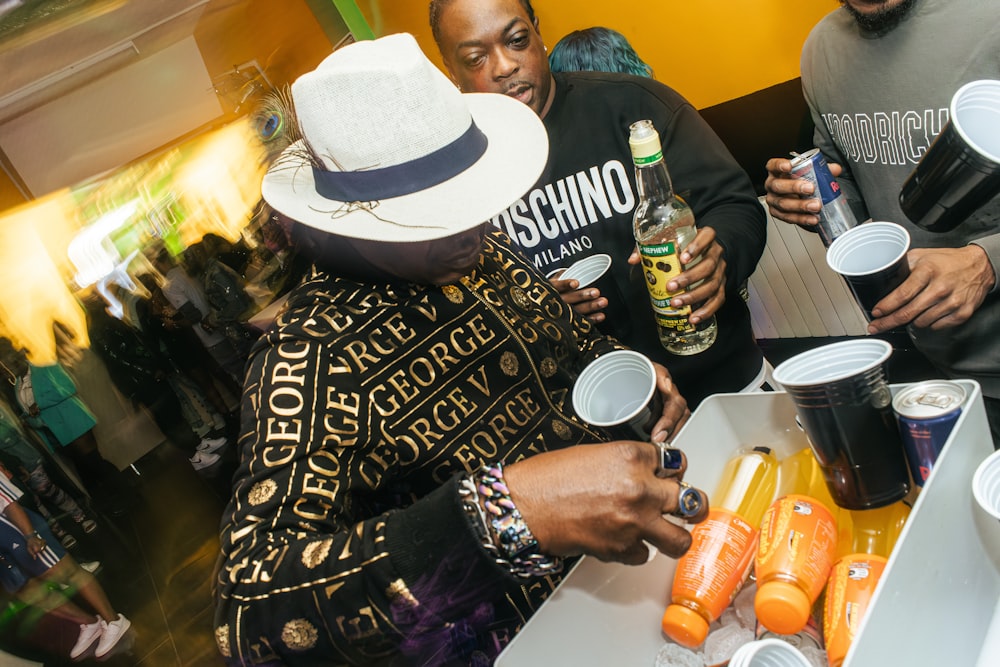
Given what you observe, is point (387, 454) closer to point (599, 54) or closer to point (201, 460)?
point (599, 54)

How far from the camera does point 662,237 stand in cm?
146

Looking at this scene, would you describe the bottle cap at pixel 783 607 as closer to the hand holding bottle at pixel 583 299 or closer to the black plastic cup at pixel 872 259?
the black plastic cup at pixel 872 259

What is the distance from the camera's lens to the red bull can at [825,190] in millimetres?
1231

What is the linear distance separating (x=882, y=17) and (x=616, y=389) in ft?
3.61

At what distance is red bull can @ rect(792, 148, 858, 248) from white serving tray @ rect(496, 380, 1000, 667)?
457 mm

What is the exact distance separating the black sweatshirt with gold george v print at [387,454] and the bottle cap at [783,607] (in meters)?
0.30

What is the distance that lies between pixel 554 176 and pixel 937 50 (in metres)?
0.94

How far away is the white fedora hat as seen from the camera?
3.27 ft

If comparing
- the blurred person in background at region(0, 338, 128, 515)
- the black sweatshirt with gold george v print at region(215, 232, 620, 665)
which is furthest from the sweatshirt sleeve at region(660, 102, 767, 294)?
the blurred person in background at region(0, 338, 128, 515)

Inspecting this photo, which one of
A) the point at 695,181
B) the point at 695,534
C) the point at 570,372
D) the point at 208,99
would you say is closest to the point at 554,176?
the point at 695,181

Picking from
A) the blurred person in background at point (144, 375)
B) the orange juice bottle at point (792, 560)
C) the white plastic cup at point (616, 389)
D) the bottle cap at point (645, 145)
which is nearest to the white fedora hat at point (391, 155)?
the bottle cap at point (645, 145)

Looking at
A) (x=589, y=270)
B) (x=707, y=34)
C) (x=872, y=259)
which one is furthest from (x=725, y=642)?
(x=707, y=34)

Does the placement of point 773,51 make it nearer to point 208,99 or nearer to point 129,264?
point 208,99

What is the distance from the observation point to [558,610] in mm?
879
